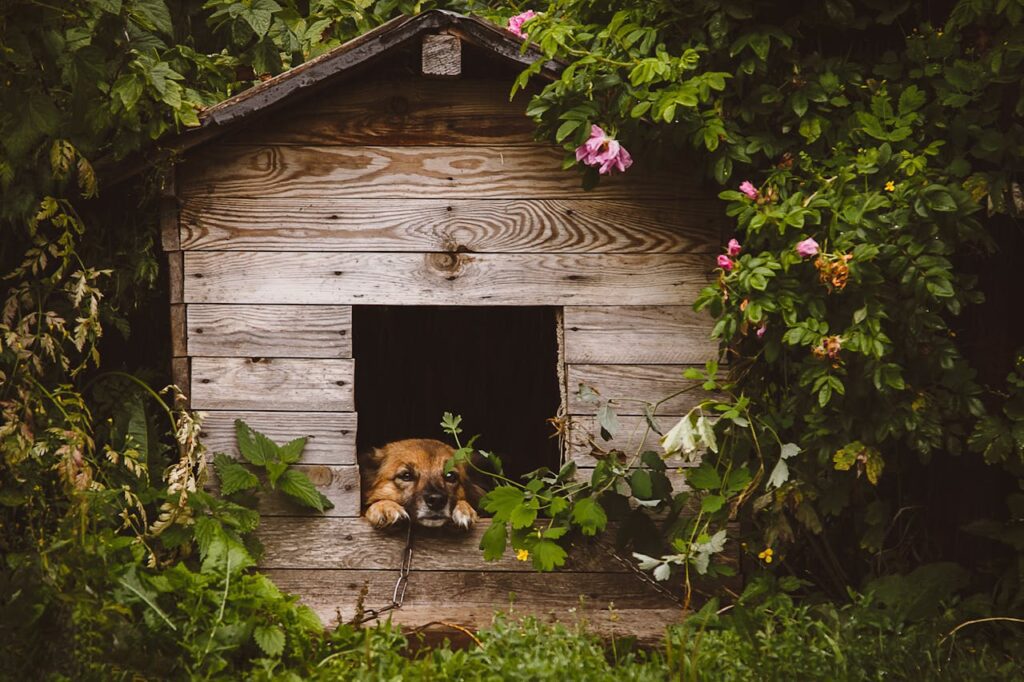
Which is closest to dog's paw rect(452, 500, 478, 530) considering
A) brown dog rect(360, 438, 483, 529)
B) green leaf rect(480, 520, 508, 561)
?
brown dog rect(360, 438, 483, 529)

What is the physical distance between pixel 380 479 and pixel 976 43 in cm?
334

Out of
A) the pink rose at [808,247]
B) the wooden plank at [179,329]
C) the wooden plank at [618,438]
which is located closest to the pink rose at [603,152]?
the pink rose at [808,247]

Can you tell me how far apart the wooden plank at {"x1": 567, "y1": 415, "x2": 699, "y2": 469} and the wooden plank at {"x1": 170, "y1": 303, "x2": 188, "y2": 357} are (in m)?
1.80

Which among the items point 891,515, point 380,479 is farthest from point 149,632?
point 891,515

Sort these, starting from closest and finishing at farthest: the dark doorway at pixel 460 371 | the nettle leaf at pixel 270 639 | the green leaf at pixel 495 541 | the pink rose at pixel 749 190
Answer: the nettle leaf at pixel 270 639 < the pink rose at pixel 749 190 < the green leaf at pixel 495 541 < the dark doorway at pixel 460 371

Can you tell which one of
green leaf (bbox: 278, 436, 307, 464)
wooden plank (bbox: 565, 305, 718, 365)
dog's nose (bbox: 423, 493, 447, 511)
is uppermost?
wooden plank (bbox: 565, 305, 718, 365)

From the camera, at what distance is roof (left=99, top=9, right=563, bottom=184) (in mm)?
4141

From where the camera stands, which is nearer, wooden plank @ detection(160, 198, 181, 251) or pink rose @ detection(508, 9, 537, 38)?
wooden plank @ detection(160, 198, 181, 251)

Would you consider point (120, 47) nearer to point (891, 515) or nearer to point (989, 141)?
point (989, 141)

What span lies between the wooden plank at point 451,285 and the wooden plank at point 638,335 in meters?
0.05

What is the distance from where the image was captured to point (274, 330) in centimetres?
444

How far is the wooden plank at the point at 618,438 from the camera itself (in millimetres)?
4477

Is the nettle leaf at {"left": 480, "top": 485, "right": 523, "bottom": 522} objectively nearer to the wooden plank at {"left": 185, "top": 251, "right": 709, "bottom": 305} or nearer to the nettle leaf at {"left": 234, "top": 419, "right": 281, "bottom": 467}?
the wooden plank at {"left": 185, "top": 251, "right": 709, "bottom": 305}

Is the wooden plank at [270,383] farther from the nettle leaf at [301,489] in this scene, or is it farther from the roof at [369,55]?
the roof at [369,55]
